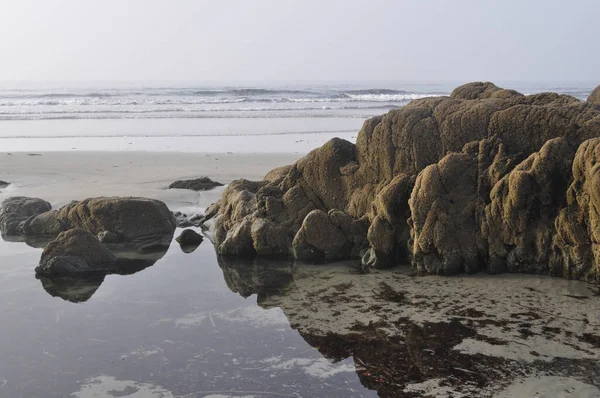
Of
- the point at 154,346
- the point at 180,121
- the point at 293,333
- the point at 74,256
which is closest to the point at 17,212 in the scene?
the point at 74,256

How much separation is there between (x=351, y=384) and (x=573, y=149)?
436cm

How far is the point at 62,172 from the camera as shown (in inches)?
635

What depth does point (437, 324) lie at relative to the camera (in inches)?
244

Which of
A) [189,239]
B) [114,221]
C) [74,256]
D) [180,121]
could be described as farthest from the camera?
[180,121]

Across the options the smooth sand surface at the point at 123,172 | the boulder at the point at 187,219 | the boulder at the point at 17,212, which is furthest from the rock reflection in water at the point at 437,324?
the smooth sand surface at the point at 123,172

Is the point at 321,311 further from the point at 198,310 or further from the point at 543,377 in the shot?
the point at 543,377

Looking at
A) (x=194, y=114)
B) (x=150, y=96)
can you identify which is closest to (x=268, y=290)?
(x=194, y=114)

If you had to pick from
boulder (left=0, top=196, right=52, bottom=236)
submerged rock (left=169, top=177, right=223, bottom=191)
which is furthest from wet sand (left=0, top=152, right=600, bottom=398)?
submerged rock (left=169, top=177, right=223, bottom=191)

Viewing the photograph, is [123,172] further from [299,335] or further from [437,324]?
[437,324]

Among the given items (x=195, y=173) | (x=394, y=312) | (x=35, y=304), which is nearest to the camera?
(x=394, y=312)

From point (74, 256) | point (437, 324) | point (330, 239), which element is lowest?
point (74, 256)

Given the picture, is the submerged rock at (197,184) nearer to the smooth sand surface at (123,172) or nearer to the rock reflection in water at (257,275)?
the smooth sand surface at (123,172)

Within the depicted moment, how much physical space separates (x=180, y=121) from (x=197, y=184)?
19.0 m

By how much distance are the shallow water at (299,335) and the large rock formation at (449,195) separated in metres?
0.36
